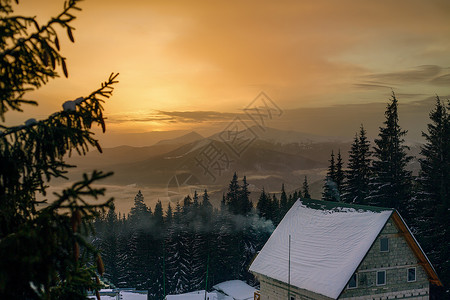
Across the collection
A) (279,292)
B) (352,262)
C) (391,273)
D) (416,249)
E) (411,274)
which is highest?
(416,249)

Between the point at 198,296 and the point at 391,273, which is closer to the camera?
the point at 391,273

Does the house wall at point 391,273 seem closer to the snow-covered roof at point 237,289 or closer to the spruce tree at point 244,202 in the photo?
the snow-covered roof at point 237,289

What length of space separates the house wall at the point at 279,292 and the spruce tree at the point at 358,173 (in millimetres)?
23497

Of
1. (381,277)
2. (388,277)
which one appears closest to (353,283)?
(381,277)

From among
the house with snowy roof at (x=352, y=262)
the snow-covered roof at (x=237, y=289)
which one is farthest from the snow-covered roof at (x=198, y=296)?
the house with snowy roof at (x=352, y=262)

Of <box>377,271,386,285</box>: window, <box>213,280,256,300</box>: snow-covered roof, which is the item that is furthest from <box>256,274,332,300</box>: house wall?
<box>213,280,256,300</box>: snow-covered roof

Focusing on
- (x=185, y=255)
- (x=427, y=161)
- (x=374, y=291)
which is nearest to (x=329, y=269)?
(x=374, y=291)

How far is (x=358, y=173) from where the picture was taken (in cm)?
5319

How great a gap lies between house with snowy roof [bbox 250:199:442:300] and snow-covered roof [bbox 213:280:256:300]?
19026mm

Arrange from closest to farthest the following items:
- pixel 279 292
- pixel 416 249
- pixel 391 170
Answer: pixel 416 249 → pixel 279 292 → pixel 391 170

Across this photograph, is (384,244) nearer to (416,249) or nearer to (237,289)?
(416,249)

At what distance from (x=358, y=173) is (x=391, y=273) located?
24.9m

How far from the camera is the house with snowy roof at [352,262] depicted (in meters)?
27.7

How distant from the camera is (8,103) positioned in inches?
275
